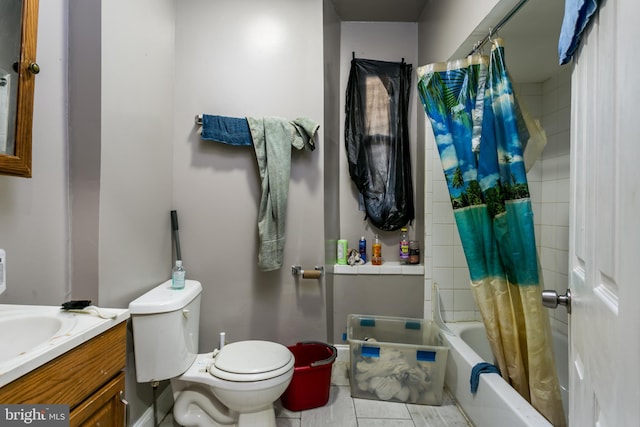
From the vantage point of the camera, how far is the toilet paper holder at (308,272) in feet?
6.41

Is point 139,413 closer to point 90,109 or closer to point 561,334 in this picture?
point 90,109

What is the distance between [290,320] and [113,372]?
1112 mm

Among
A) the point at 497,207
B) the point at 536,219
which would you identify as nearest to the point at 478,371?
the point at 497,207

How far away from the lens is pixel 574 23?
0.71m

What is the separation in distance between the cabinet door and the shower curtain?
1.44 meters

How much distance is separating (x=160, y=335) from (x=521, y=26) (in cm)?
214

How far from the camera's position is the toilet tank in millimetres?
1371

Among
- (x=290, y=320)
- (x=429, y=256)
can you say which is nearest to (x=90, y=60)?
(x=290, y=320)

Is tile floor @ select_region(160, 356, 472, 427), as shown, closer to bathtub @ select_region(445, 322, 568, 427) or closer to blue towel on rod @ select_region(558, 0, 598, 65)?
bathtub @ select_region(445, 322, 568, 427)

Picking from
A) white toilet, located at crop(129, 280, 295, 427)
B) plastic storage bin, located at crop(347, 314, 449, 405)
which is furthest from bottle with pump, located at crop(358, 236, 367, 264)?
white toilet, located at crop(129, 280, 295, 427)

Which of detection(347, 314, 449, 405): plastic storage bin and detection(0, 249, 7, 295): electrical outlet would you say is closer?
detection(0, 249, 7, 295): electrical outlet

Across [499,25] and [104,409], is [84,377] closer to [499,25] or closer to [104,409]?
[104,409]

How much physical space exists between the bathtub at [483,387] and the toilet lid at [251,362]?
900 millimetres

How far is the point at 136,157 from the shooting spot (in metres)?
1.53
